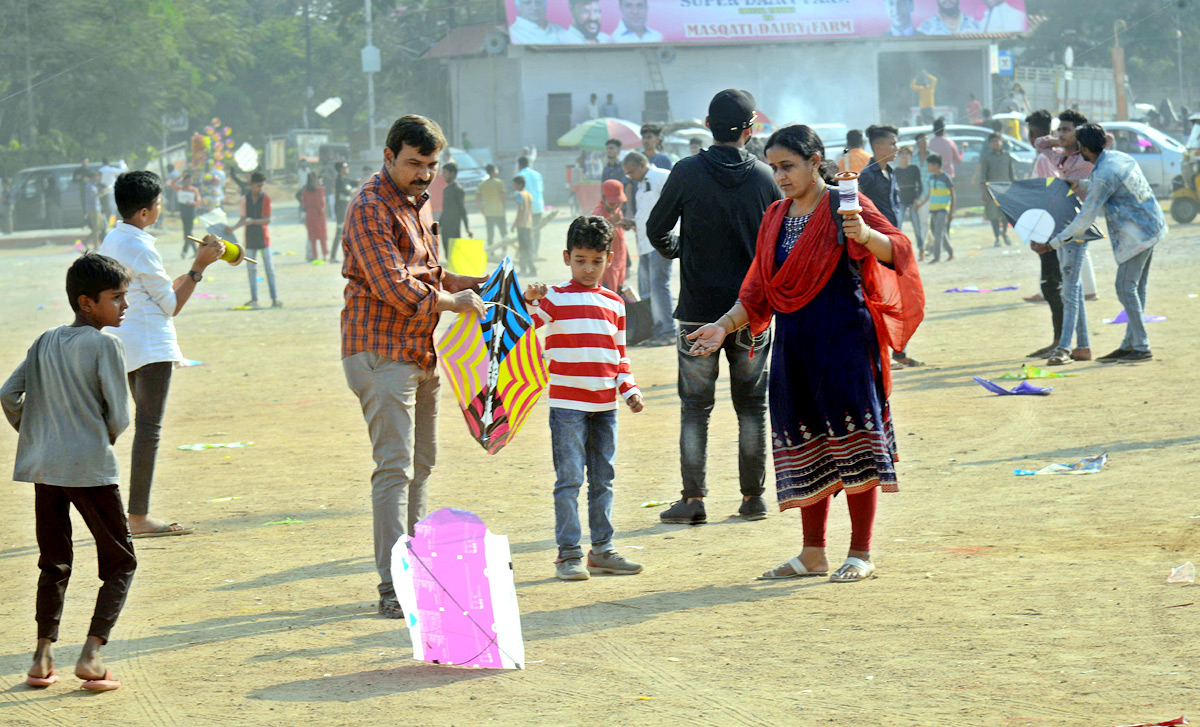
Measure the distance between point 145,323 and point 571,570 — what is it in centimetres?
248

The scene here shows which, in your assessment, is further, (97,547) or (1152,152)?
(1152,152)

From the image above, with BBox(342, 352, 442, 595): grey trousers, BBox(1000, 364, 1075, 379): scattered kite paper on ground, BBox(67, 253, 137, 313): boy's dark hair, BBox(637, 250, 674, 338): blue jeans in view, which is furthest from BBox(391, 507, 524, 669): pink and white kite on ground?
BBox(637, 250, 674, 338): blue jeans

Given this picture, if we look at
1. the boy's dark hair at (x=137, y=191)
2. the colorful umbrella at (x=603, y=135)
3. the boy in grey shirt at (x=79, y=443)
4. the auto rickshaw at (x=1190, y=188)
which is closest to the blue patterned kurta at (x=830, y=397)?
the boy in grey shirt at (x=79, y=443)

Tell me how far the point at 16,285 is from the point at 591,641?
21316mm

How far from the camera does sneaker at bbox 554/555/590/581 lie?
5.63 meters

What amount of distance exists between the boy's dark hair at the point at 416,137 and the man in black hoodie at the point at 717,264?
1.75 m

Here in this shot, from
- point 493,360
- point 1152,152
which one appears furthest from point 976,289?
point 1152,152

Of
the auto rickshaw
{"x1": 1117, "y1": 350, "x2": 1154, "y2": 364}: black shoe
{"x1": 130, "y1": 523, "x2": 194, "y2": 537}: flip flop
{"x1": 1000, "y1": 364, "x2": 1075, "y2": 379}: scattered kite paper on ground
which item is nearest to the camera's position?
{"x1": 130, "y1": 523, "x2": 194, "y2": 537}: flip flop

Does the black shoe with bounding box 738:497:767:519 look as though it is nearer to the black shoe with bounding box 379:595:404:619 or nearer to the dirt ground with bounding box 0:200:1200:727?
the dirt ground with bounding box 0:200:1200:727

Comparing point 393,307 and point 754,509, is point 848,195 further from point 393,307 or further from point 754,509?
point 754,509

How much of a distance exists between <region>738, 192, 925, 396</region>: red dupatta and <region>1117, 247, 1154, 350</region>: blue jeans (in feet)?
18.3

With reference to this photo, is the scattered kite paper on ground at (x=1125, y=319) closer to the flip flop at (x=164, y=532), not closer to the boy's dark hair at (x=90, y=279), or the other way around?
the flip flop at (x=164, y=532)

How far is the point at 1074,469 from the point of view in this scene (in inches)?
285

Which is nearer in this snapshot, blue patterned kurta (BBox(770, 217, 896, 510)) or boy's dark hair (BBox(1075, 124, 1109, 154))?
blue patterned kurta (BBox(770, 217, 896, 510))
